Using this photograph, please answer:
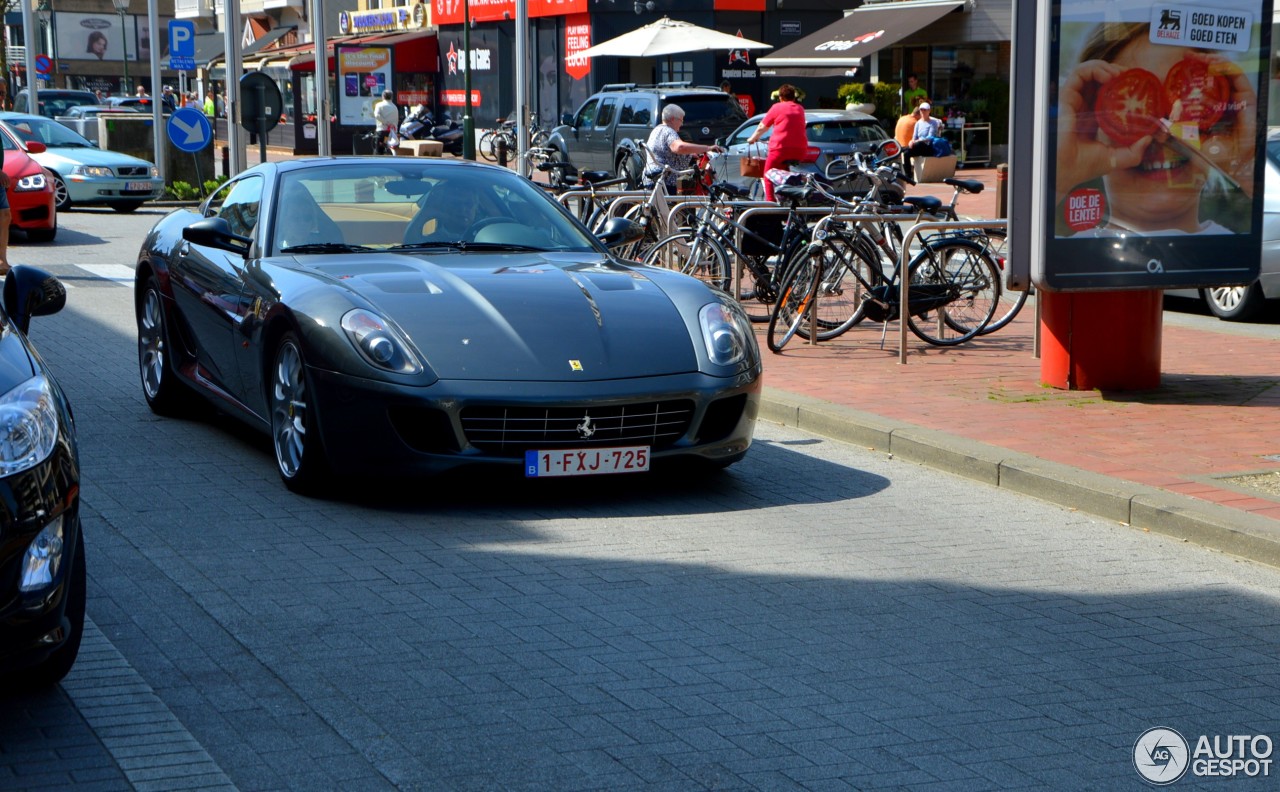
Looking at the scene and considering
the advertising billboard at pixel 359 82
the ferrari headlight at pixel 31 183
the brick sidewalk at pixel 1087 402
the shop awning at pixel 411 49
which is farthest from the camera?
the shop awning at pixel 411 49

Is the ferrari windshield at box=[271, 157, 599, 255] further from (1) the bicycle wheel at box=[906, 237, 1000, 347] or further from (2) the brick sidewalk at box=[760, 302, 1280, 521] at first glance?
(1) the bicycle wheel at box=[906, 237, 1000, 347]

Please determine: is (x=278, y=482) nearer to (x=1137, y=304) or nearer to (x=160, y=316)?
(x=160, y=316)

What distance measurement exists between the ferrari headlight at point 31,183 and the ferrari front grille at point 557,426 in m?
15.8

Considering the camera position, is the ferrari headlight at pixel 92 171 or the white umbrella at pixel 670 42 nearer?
the ferrari headlight at pixel 92 171

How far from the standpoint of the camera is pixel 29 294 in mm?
Answer: 5438

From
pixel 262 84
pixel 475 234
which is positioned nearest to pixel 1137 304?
pixel 475 234

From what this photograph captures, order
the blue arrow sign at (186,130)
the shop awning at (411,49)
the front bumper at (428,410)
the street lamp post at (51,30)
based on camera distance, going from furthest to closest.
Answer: the street lamp post at (51,30) < the shop awning at (411,49) < the blue arrow sign at (186,130) < the front bumper at (428,410)

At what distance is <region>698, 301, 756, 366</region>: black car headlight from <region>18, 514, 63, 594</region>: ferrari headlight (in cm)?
353

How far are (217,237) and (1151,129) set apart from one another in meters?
5.10

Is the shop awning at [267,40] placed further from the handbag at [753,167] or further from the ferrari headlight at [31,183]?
the handbag at [753,167]

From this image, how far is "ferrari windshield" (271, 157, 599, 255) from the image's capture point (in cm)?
803

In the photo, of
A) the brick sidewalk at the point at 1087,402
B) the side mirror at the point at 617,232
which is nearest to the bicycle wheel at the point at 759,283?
the brick sidewalk at the point at 1087,402

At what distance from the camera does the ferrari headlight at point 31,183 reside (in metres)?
20.8

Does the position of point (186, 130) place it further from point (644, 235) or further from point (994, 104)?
point (994, 104)
